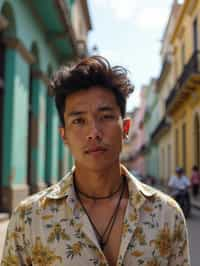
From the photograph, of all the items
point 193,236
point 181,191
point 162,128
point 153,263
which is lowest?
point 193,236

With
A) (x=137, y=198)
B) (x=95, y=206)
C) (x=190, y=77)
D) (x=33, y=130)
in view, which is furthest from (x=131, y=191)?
(x=190, y=77)

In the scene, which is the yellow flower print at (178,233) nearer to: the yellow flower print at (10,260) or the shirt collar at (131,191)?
the shirt collar at (131,191)

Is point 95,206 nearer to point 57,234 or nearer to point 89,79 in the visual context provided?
point 57,234

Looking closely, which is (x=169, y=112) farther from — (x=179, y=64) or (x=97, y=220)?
(x=97, y=220)

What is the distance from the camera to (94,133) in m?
1.66

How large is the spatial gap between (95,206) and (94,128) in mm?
305

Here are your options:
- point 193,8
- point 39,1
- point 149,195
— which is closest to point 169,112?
point 193,8

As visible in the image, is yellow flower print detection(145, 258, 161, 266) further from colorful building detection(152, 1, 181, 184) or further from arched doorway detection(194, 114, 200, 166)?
colorful building detection(152, 1, 181, 184)

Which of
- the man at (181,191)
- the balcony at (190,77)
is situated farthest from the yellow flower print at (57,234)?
the balcony at (190,77)

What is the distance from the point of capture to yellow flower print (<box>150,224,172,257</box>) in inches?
62.0

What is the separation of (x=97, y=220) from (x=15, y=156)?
907 centimetres

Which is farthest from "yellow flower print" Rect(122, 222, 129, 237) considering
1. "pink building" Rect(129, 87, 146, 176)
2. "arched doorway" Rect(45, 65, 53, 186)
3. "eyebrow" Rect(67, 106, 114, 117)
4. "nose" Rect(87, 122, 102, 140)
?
"pink building" Rect(129, 87, 146, 176)

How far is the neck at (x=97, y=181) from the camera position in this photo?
1.71 metres

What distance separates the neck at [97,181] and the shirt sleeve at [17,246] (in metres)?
→ 0.28
